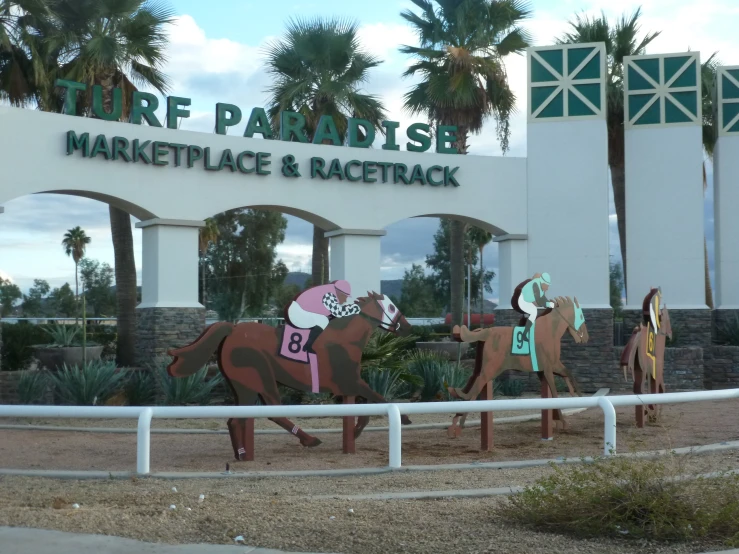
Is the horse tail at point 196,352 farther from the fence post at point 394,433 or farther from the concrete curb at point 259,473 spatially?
the fence post at point 394,433

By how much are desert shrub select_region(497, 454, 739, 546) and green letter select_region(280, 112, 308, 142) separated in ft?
45.7

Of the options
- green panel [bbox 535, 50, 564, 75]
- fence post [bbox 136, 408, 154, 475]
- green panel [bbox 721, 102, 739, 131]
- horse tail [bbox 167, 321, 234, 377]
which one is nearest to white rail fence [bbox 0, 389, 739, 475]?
fence post [bbox 136, 408, 154, 475]

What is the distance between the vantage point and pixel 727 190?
74.7 feet

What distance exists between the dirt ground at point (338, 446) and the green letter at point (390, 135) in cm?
831

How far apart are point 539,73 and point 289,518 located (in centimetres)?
1693

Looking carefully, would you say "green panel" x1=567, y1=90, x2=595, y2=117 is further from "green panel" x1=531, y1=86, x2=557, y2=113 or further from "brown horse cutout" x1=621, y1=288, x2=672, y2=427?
"brown horse cutout" x1=621, y1=288, x2=672, y2=427

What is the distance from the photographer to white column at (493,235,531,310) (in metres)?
21.0

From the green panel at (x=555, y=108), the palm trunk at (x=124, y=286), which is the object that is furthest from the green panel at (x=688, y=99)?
the palm trunk at (x=124, y=286)

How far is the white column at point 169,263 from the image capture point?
17719 millimetres

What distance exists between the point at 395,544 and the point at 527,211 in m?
16.1

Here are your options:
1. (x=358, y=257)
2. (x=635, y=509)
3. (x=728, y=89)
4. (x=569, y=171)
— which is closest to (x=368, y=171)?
(x=358, y=257)

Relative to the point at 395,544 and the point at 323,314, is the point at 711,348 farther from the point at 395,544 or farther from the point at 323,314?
the point at 395,544

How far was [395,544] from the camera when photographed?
5906mm

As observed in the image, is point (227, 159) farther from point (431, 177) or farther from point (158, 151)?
point (431, 177)
